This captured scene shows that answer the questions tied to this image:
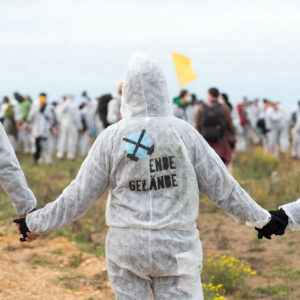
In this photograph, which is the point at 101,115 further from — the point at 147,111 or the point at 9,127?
the point at 147,111

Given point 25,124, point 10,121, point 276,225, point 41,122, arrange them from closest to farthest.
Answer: point 276,225 → point 41,122 → point 25,124 → point 10,121

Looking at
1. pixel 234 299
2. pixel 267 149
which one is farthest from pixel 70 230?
pixel 267 149

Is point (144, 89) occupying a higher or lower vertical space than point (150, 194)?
higher

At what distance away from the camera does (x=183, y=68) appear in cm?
1002

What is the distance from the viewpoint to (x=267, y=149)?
21219 millimetres

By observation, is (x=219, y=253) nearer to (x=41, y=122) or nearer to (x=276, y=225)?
(x=276, y=225)

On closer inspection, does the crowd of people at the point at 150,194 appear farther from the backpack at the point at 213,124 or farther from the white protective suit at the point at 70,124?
the white protective suit at the point at 70,124

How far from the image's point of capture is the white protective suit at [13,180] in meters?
4.11

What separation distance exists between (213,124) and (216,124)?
0.05 metres

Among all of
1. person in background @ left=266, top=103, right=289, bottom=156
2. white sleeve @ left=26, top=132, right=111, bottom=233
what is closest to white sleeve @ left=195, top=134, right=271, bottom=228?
white sleeve @ left=26, top=132, right=111, bottom=233

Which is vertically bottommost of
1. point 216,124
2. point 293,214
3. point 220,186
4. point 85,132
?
point 85,132

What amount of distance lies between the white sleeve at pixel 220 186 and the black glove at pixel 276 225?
4.1 inches

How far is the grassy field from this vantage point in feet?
20.3

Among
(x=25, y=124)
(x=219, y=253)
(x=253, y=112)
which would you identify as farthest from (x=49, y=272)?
(x=253, y=112)
